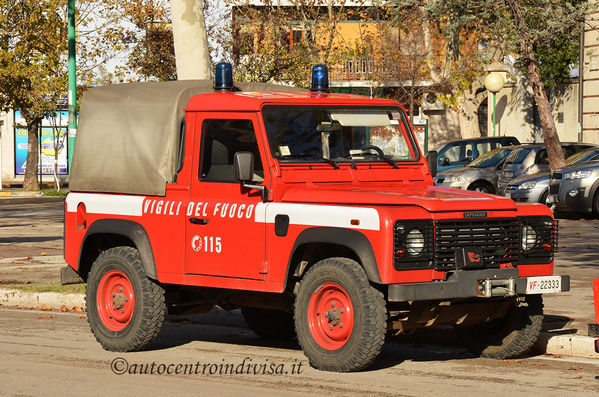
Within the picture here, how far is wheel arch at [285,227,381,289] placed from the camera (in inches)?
344

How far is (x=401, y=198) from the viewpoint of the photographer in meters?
8.89

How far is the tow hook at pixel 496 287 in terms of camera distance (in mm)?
8898

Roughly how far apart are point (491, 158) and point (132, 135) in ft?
73.2

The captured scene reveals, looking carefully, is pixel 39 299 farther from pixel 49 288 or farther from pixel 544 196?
pixel 544 196

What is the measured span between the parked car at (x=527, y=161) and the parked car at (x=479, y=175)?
55cm

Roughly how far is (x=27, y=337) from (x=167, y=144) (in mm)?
2297

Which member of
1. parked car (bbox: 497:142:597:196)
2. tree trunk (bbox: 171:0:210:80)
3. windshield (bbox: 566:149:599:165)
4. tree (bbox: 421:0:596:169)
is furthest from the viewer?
tree (bbox: 421:0:596:169)

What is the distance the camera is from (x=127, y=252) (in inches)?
417

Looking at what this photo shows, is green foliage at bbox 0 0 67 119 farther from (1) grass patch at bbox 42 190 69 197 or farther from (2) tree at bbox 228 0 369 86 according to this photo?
(2) tree at bbox 228 0 369 86

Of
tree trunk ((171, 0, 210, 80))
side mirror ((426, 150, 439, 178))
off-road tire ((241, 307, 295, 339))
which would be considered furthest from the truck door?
tree trunk ((171, 0, 210, 80))

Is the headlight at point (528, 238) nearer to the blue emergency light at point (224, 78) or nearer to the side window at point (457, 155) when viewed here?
the blue emergency light at point (224, 78)

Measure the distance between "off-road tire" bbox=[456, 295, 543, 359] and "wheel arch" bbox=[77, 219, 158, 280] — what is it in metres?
2.87

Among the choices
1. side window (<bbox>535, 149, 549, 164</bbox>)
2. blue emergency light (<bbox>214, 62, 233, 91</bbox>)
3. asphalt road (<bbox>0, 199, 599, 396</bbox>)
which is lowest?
asphalt road (<bbox>0, 199, 599, 396</bbox>)

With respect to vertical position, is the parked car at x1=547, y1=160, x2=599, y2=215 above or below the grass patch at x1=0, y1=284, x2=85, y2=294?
above
